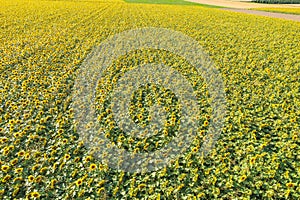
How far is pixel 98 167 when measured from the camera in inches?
175

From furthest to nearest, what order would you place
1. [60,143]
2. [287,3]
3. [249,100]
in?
[287,3] < [249,100] < [60,143]

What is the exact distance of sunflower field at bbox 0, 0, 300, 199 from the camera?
400cm

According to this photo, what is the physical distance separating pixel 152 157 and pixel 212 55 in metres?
7.63

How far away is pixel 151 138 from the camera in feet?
17.3

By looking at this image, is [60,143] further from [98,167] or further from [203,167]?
[203,167]

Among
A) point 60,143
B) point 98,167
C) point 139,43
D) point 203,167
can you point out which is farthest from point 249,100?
point 139,43

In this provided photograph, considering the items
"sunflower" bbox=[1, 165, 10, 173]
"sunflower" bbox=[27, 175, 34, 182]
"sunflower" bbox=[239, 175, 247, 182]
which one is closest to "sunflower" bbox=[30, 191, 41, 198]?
"sunflower" bbox=[27, 175, 34, 182]

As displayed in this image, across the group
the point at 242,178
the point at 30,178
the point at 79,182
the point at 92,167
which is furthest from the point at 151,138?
the point at 30,178

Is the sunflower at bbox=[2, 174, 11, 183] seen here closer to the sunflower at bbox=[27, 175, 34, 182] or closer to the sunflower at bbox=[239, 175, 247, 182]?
the sunflower at bbox=[27, 175, 34, 182]

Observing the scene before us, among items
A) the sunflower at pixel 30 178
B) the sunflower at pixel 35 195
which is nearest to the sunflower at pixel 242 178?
the sunflower at pixel 35 195

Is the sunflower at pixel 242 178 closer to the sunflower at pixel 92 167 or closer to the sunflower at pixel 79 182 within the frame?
the sunflower at pixel 92 167

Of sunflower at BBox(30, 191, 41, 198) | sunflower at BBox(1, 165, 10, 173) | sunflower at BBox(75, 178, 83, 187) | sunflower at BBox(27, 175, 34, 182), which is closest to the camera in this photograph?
sunflower at BBox(30, 191, 41, 198)

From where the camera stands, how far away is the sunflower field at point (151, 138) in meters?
4.00

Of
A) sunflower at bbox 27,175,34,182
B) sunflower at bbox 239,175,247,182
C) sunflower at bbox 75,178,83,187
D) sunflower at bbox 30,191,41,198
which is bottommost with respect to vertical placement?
sunflower at bbox 30,191,41,198
